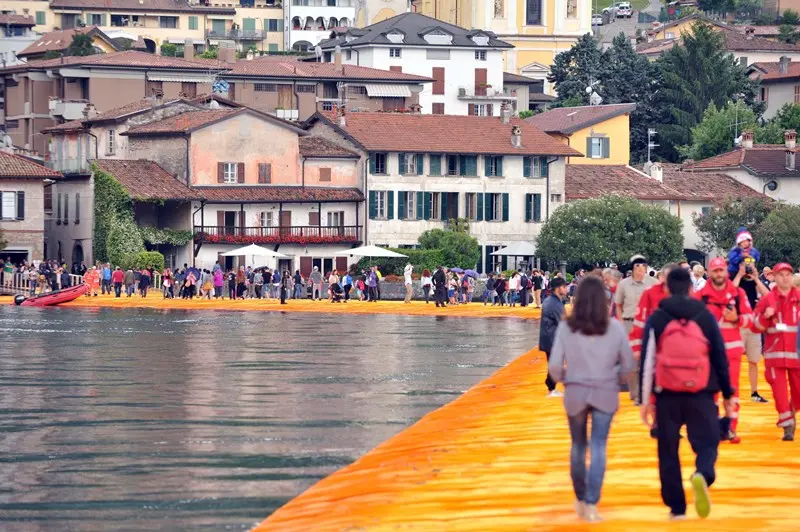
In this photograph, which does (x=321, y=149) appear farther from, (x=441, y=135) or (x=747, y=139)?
A: (x=747, y=139)

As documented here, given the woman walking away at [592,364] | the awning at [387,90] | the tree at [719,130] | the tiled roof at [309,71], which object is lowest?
the woman walking away at [592,364]

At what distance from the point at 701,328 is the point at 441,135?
74416mm

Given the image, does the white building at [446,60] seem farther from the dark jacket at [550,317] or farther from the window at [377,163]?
the dark jacket at [550,317]

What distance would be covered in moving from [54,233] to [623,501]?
70.9 meters

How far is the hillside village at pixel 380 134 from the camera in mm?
81812

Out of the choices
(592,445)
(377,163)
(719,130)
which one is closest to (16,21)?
(719,130)

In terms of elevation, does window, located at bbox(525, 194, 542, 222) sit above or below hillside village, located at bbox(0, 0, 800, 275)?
below

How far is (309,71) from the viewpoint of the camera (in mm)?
112000

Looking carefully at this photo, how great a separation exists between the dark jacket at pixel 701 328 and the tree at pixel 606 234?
66964 millimetres

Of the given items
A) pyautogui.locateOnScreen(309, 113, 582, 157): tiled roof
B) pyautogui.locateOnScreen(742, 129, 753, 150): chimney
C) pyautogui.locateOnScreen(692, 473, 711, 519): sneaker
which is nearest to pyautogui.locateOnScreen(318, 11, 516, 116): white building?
pyautogui.locateOnScreen(742, 129, 753, 150): chimney

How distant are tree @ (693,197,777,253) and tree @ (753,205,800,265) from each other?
7.46 feet

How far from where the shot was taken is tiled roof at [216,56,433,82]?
10888 cm

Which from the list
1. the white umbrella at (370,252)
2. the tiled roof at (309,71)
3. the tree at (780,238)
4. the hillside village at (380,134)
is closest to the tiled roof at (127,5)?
the hillside village at (380,134)

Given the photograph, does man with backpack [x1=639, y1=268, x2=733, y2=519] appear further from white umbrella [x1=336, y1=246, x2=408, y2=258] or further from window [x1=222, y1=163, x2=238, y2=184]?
window [x1=222, y1=163, x2=238, y2=184]
